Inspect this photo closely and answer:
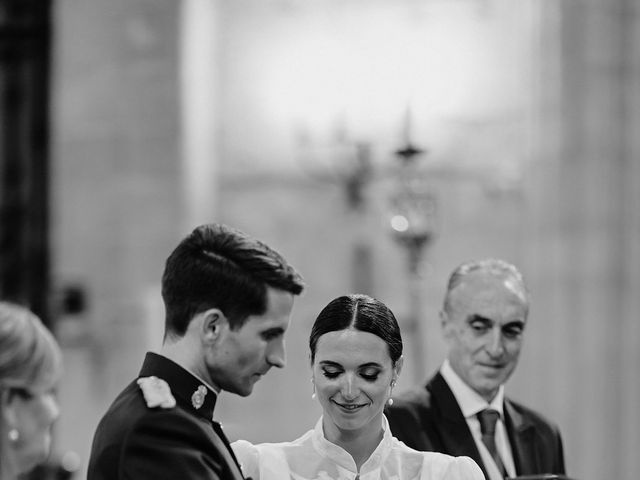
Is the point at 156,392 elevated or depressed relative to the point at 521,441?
elevated

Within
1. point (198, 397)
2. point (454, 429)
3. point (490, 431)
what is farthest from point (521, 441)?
point (198, 397)

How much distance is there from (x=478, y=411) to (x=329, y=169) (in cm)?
347

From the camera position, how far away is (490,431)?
9.87 ft

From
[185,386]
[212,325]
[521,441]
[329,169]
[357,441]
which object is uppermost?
[329,169]

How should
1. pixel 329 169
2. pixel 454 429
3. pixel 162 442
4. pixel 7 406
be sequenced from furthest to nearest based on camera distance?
1. pixel 329 169
2. pixel 454 429
3. pixel 7 406
4. pixel 162 442

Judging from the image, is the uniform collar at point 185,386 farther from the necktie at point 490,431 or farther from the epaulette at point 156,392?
the necktie at point 490,431

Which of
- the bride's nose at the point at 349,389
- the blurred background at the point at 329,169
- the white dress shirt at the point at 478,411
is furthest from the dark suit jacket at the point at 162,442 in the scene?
the blurred background at the point at 329,169

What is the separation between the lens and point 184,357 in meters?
2.41

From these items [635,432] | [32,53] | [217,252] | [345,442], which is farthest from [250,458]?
[32,53]

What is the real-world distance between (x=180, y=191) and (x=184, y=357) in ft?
13.6

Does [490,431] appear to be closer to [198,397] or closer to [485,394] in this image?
[485,394]

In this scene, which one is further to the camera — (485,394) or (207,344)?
(485,394)

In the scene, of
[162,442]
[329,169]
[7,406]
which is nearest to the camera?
[162,442]

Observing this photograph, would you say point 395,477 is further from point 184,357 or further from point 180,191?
point 180,191
